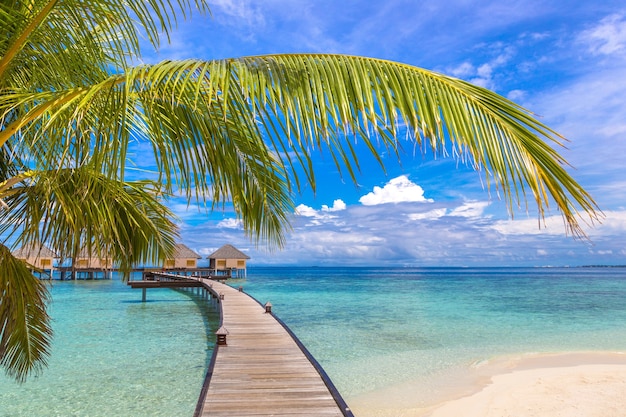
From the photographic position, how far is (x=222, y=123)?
235 centimetres

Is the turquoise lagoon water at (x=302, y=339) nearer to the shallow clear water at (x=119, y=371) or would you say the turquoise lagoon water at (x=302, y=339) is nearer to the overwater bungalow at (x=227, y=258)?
the shallow clear water at (x=119, y=371)

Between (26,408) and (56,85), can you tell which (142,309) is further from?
(56,85)

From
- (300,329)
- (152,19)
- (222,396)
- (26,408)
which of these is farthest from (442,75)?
(300,329)

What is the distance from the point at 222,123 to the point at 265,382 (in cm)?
400

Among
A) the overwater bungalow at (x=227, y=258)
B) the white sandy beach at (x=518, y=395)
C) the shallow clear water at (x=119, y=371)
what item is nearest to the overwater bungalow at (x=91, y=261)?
the shallow clear water at (x=119, y=371)

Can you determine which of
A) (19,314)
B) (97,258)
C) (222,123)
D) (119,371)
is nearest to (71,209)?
(97,258)

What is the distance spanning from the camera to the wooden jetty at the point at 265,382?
4441 mm

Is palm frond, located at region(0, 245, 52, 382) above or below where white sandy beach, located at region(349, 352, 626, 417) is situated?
above

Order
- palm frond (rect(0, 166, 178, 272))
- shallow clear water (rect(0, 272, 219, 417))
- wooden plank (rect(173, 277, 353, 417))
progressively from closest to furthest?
palm frond (rect(0, 166, 178, 272)), wooden plank (rect(173, 277, 353, 417)), shallow clear water (rect(0, 272, 219, 417))

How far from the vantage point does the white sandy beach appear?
23.1ft

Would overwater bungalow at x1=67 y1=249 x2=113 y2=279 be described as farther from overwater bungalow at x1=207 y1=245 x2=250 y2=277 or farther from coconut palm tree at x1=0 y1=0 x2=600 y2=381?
overwater bungalow at x1=207 y1=245 x2=250 y2=277

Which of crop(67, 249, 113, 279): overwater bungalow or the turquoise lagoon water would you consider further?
the turquoise lagoon water

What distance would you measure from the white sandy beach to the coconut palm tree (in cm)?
553

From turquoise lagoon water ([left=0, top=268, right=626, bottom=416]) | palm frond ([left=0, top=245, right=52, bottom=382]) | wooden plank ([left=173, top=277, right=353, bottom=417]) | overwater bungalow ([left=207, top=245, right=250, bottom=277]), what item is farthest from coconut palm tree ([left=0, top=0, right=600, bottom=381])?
overwater bungalow ([left=207, top=245, right=250, bottom=277])
